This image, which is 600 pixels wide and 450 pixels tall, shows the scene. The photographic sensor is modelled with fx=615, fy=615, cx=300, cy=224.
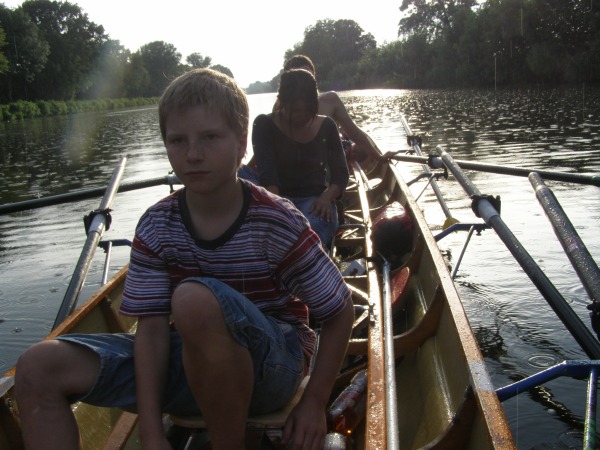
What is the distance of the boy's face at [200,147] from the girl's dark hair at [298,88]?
2240mm

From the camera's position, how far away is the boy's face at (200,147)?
1950mm

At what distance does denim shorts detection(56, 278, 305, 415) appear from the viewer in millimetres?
1812

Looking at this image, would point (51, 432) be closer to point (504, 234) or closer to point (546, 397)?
point (504, 234)

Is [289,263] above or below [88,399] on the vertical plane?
above

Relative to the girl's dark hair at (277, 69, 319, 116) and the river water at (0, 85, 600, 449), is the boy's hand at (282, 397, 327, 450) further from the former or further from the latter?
the girl's dark hair at (277, 69, 319, 116)

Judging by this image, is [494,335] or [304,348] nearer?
[304,348]

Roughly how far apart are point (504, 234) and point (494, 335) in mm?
1472

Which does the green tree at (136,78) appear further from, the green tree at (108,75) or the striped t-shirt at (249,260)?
the striped t-shirt at (249,260)

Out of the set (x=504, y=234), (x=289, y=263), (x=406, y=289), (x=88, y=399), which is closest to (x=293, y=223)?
(x=289, y=263)

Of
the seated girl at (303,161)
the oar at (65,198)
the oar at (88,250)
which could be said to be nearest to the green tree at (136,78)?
the oar at (65,198)

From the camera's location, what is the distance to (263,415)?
2053mm

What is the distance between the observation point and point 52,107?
56000mm

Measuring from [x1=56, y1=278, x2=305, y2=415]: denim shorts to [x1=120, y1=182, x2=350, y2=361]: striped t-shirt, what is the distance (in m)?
0.12

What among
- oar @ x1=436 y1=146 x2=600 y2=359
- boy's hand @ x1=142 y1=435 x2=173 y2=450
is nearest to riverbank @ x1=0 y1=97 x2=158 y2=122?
oar @ x1=436 y1=146 x2=600 y2=359
